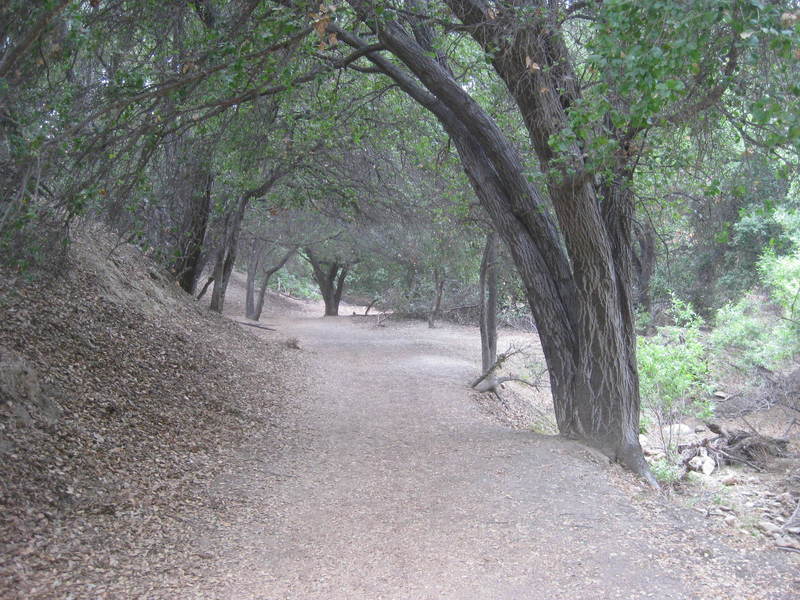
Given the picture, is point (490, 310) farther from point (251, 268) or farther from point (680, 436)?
point (251, 268)

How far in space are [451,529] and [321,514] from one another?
1.16m

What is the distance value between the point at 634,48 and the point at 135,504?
4.78 m

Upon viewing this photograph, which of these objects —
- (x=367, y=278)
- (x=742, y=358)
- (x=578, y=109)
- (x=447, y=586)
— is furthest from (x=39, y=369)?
(x=367, y=278)

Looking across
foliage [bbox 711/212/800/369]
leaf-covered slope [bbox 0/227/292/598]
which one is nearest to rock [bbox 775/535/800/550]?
foliage [bbox 711/212/800/369]

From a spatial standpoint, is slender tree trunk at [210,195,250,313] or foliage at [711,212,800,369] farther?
slender tree trunk at [210,195,250,313]

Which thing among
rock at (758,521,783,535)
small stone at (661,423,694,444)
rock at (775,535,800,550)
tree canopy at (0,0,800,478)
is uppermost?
tree canopy at (0,0,800,478)

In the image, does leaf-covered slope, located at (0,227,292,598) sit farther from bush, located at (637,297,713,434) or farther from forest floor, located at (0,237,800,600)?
bush, located at (637,297,713,434)

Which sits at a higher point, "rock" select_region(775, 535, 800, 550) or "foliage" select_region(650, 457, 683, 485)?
"foliage" select_region(650, 457, 683, 485)

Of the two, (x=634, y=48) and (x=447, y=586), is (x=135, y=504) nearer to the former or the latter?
(x=447, y=586)

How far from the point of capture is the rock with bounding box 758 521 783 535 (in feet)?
22.0

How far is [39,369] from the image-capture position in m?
6.20

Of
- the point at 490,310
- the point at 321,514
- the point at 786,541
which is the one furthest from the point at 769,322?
the point at 321,514

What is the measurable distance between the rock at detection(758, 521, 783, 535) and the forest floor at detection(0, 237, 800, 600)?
625 mm

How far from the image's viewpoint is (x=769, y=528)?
6.79 metres
